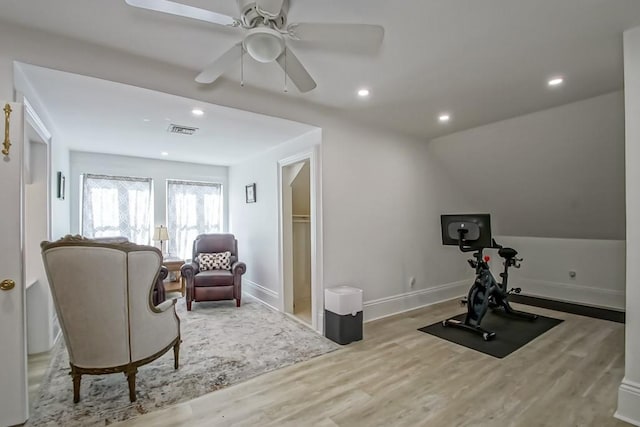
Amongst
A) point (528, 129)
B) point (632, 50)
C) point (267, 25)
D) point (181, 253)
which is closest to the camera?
point (267, 25)

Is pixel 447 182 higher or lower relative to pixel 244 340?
higher

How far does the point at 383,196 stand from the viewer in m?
4.22

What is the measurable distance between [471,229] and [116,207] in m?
5.60

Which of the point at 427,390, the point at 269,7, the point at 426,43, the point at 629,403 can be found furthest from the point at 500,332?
the point at 269,7

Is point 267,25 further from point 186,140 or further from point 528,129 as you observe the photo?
point 528,129

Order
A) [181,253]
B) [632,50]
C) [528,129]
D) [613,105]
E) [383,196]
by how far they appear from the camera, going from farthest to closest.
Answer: [181,253] → [383,196] → [528,129] → [613,105] → [632,50]

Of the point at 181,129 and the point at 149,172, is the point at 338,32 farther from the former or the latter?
the point at 149,172

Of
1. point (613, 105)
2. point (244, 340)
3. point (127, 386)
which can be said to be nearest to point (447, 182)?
point (613, 105)

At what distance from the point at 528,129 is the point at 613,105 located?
794 millimetres

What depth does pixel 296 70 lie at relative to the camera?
2.07 metres

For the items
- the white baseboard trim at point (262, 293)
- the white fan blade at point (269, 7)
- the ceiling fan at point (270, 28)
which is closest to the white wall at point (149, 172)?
the white baseboard trim at point (262, 293)

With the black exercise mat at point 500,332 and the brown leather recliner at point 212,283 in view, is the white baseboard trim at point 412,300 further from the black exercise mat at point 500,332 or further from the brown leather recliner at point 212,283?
the brown leather recliner at point 212,283

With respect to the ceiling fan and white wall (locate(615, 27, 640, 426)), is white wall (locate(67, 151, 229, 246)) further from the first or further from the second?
white wall (locate(615, 27, 640, 426))

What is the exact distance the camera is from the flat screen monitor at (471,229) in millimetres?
3596
